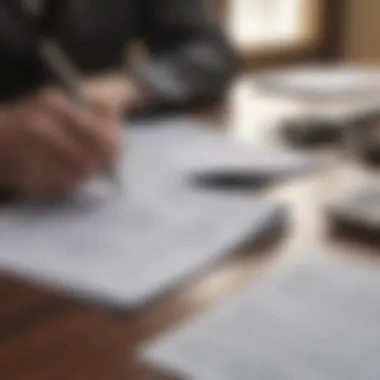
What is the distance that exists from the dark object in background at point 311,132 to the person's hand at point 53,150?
0.31m

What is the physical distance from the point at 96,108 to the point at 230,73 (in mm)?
603

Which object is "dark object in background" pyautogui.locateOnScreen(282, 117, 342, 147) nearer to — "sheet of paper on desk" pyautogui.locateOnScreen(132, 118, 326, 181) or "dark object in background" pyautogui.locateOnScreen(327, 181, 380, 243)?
"sheet of paper on desk" pyautogui.locateOnScreen(132, 118, 326, 181)

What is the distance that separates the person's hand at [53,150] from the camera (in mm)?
873

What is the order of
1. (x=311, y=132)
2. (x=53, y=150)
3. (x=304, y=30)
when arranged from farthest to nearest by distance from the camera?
1. (x=304, y=30)
2. (x=311, y=132)
3. (x=53, y=150)

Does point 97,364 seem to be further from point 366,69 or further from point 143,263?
point 366,69

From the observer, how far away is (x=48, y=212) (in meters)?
0.83

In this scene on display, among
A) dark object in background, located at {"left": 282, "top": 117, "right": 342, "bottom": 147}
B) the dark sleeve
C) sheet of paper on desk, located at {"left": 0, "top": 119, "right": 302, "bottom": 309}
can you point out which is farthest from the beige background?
sheet of paper on desk, located at {"left": 0, "top": 119, "right": 302, "bottom": 309}

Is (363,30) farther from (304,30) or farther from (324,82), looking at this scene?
(324,82)

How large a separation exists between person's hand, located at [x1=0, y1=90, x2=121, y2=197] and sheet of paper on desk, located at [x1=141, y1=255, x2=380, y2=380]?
276 mm

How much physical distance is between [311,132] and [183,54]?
0.46 meters

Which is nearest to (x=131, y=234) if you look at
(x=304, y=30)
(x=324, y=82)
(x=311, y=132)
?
(x=311, y=132)

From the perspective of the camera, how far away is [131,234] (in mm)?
760

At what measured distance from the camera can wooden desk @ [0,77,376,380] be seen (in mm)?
550

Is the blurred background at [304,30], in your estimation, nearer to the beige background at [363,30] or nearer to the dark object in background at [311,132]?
the beige background at [363,30]
